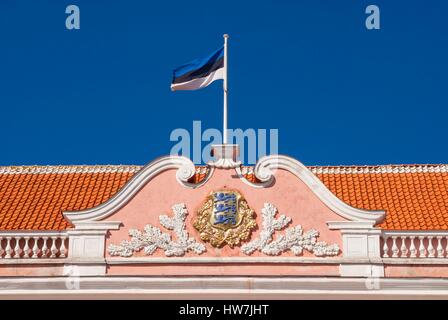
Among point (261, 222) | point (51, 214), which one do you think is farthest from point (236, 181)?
point (51, 214)

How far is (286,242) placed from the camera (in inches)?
581

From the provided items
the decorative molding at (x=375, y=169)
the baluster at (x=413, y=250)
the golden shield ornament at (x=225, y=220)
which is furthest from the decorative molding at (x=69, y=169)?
the baluster at (x=413, y=250)

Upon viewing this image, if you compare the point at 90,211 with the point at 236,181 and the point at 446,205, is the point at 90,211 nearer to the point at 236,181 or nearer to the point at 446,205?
the point at 236,181

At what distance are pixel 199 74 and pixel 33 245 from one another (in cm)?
471

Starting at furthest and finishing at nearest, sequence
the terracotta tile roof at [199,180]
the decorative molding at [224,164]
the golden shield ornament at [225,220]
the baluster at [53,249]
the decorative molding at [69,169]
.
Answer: the decorative molding at [69,169] < the terracotta tile roof at [199,180] < the decorative molding at [224,164] < the baluster at [53,249] < the golden shield ornament at [225,220]

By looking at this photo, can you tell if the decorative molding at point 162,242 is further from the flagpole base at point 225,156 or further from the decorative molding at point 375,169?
the decorative molding at point 375,169

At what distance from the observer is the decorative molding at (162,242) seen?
1477 centimetres

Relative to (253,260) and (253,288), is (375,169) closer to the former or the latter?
(253,260)

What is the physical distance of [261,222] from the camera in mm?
14867

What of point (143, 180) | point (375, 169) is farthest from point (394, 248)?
point (375, 169)

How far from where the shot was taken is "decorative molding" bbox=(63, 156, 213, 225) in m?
14.9

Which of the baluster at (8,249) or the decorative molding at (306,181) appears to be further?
the baluster at (8,249)

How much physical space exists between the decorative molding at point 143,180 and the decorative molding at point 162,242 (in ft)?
1.91
